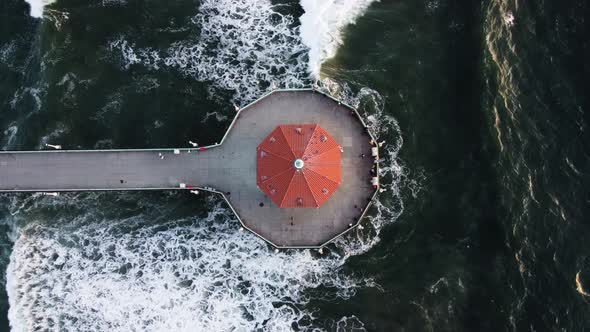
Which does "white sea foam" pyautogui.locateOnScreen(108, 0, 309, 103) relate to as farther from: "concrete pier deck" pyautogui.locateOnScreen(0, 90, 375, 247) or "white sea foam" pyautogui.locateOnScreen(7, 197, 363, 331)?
"white sea foam" pyautogui.locateOnScreen(7, 197, 363, 331)

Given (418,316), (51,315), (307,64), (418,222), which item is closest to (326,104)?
(307,64)

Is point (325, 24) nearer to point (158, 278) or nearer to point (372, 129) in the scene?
point (372, 129)

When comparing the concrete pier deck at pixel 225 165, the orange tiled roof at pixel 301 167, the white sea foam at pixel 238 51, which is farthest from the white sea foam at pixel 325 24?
the orange tiled roof at pixel 301 167

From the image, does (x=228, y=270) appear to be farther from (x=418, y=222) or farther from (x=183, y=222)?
(x=418, y=222)

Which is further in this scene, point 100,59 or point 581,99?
point 100,59

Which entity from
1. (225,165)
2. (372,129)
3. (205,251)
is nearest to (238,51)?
(225,165)

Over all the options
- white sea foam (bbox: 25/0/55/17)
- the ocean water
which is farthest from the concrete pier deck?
white sea foam (bbox: 25/0/55/17)

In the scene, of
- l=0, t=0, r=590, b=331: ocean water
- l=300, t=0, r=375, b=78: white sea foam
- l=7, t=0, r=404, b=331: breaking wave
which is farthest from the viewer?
l=300, t=0, r=375, b=78: white sea foam
